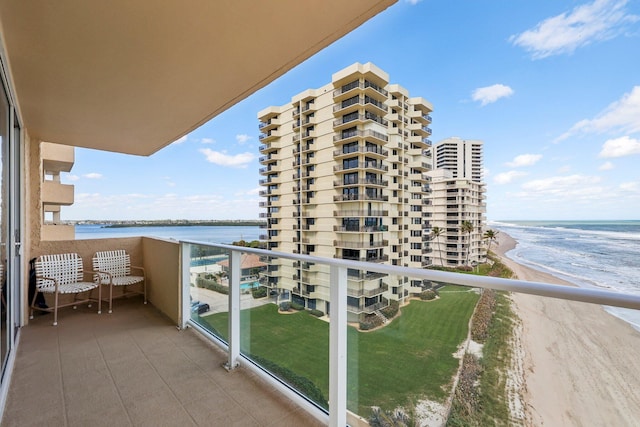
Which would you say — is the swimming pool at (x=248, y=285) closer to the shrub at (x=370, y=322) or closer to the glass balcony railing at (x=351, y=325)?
the glass balcony railing at (x=351, y=325)

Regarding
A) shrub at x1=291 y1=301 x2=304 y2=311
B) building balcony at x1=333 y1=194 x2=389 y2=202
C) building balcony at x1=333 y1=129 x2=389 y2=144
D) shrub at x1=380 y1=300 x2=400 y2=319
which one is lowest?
shrub at x1=291 y1=301 x2=304 y2=311

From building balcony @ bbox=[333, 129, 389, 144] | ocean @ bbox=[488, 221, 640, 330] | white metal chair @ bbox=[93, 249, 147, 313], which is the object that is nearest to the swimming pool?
white metal chair @ bbox=[93, 249, 147, 313]

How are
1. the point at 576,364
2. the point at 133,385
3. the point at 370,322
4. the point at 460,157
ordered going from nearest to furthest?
the point at 576,364
the point at 370,322
the point at 133,385
the point at 460,157

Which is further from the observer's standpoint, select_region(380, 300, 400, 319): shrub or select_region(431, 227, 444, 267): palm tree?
select_region(431, 227, 444, 267): palm tree

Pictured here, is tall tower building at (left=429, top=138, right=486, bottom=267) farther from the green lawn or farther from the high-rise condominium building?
the green lawn

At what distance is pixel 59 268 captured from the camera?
3826 mm

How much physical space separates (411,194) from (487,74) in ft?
49.2

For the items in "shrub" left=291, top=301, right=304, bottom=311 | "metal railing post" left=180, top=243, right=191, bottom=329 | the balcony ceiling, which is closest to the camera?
the balcony ceiling

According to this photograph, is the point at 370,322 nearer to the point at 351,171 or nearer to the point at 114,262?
the point at 114,262

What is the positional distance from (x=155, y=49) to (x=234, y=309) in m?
1.97

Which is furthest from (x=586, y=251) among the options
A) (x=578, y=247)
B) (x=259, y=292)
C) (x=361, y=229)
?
(x=259, y=292)

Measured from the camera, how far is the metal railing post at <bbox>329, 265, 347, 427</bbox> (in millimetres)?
1619

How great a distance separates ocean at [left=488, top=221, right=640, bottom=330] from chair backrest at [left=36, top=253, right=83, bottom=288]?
12.0m

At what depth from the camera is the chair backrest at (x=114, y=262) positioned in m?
A: 4.16
